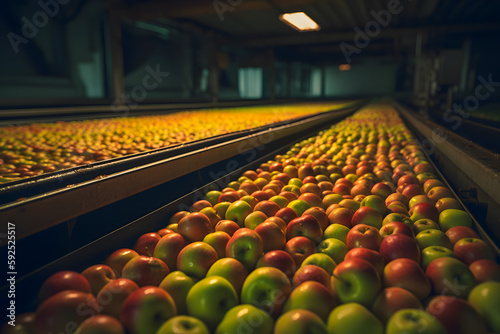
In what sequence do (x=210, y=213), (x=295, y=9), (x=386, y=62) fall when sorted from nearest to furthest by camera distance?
1. (x=210, y=213)
2. (x=295, y=9)
3. (x=386, y=62)

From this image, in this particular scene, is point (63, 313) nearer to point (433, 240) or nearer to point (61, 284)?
point (61, 284)

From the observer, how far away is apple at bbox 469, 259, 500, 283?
115 cm

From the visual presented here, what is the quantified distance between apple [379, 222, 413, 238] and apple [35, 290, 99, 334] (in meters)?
1.32

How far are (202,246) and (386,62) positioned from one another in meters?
33.8

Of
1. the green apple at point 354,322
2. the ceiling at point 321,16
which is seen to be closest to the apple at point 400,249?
the green apple at point 354,322

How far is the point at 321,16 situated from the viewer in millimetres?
12922

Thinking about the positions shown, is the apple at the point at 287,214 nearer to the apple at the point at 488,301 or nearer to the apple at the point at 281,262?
the apple at the point at 281,262

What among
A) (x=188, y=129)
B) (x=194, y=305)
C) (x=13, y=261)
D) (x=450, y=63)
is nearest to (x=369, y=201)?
(x=194, y=305)

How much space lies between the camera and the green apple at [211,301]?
107 cm

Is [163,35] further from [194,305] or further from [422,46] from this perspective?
[194,305]

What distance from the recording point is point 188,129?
5.55 metres

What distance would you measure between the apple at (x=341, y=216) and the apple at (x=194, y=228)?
2.34ft

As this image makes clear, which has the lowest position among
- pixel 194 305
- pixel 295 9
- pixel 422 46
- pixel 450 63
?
pixel 194 305

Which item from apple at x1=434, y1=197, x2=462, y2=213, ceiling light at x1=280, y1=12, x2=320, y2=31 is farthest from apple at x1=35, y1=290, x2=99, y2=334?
ceiling light at x1=280, y1=12, x2=320, y2=31
